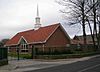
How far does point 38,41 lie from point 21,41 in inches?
321

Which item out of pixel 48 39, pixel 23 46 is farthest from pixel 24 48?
pixel 48 39

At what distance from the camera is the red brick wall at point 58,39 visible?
157ft

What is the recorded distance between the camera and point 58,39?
49.4 m

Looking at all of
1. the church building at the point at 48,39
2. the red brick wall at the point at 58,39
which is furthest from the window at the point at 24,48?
the red brick wall at the point at 58,39

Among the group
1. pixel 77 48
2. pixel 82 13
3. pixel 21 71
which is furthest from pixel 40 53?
pixel 21 71

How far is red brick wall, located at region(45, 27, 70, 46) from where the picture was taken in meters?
47.9

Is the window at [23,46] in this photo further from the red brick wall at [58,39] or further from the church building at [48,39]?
the red brick wall at [58,39]

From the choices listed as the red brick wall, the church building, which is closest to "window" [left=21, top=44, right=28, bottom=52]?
the church building

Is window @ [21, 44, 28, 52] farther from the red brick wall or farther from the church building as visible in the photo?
the red brick wall

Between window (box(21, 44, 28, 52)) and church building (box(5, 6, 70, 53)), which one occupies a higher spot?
church building (box(5, 6, 70, 53))

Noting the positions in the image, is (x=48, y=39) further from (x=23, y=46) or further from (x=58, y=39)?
(x=23, y=46)

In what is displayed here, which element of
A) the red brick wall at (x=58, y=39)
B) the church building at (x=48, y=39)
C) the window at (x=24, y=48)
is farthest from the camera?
the window at (x=24, y=48)

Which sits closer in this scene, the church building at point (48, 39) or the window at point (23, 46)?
the church building at point (48, 39)

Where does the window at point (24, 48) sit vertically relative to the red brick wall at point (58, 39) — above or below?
below
